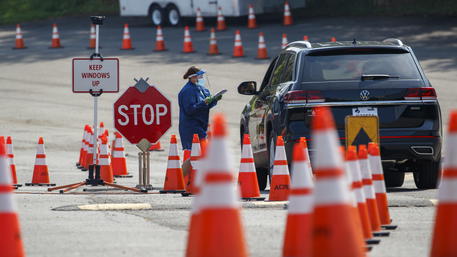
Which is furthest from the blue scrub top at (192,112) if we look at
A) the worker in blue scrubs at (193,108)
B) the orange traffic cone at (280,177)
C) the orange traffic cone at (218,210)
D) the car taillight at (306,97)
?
the orange traffic cone at (218,210)

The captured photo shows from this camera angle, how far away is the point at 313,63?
45.4 feet

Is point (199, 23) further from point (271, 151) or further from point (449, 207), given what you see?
point (449, 207)

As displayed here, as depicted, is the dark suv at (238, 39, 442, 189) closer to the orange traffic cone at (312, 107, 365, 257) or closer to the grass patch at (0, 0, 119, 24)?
the orange traffic cone at (312, 107, 365, 257)

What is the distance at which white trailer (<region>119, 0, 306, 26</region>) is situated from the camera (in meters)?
38.3

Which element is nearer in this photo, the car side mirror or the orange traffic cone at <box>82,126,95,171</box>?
the car side mirror

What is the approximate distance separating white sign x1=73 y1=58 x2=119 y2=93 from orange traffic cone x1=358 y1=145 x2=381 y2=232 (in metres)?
6.02

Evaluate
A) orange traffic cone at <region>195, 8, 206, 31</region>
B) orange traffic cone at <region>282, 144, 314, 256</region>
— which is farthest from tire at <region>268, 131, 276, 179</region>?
orange traffic cone at <region>195, 8, 206, 31</region>

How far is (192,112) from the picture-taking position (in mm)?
15148

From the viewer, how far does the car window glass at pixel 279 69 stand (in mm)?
14719

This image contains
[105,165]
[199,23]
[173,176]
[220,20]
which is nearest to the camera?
[173,176]

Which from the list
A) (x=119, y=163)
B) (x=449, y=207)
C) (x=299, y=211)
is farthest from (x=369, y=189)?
(x=119, y=163)

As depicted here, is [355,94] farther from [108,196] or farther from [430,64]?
[430,64]

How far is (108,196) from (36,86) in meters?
16.4

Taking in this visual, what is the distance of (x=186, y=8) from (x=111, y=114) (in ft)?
46.8
